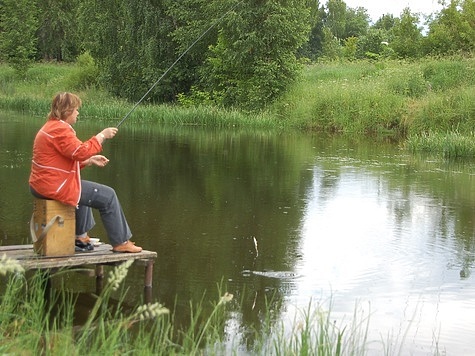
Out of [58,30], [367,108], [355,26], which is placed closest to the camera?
[367,108]

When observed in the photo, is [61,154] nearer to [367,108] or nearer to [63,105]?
[63,105]

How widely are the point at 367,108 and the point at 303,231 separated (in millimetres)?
17170

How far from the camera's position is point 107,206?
734 centimetres

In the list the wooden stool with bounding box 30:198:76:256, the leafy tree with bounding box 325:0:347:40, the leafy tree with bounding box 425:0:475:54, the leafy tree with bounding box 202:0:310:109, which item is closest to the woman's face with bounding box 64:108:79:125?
the wooden stool with bounding box 30:198:76:256

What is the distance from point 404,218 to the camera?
1214 centimetres

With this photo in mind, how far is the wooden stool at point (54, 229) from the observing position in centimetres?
682

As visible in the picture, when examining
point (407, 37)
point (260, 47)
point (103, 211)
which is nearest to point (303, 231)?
point (103, 211)

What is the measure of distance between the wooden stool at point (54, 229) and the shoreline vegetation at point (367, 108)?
15.1 m

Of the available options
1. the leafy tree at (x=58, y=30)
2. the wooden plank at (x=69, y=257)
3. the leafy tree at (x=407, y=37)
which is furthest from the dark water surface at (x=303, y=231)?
the leafy tree at (x=58, y=30)

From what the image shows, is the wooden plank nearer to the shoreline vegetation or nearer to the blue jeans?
the blue jeans

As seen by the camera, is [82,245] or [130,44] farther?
[130,44]

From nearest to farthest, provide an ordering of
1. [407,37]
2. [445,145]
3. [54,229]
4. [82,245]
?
[54,229] → [82,245] → [445,145] → [407,37]

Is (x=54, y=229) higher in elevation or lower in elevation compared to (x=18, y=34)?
lower

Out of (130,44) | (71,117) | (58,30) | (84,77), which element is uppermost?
(58,30)
